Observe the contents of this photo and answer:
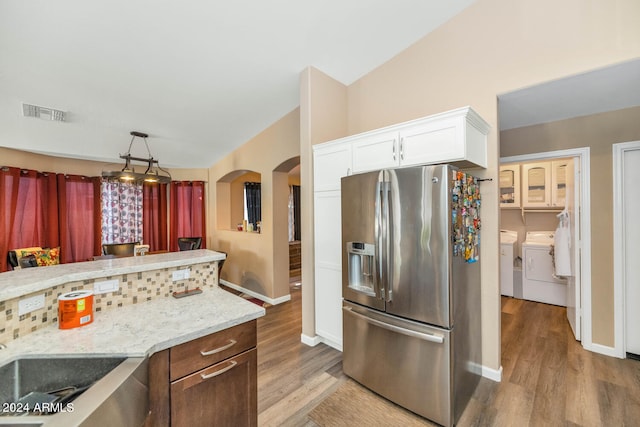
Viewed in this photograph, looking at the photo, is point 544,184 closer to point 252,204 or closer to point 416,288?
point 416,288

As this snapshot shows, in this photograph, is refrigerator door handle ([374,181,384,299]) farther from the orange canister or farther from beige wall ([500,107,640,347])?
beige wall ([500,107,640,347])

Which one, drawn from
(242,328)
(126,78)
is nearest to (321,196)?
(242,328)

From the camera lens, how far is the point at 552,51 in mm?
2029

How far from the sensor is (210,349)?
1.29 meters

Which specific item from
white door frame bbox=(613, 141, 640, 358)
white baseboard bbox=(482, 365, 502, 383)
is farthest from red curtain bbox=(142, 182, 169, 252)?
white door frame bbox=(613, 141, 640, 358)

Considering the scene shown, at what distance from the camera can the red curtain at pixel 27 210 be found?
3.47 metres

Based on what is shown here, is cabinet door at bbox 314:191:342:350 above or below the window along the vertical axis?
below

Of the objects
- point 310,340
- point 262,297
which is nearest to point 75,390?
point 310,340

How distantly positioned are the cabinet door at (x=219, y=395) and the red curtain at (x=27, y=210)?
4.08 meters

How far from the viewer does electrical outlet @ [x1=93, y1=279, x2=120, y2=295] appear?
147cm

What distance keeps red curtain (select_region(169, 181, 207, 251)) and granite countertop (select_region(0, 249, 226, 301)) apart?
12.9 feet

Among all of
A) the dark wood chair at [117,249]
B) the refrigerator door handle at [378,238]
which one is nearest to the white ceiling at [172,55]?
the dark wood chair at [117,249]

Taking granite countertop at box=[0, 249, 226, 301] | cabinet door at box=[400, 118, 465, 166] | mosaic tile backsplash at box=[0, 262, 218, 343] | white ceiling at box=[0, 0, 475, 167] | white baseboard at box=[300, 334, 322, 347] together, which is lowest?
white baseboard at box=[300, 334, 322, 347]

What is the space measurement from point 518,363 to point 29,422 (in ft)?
10.9
